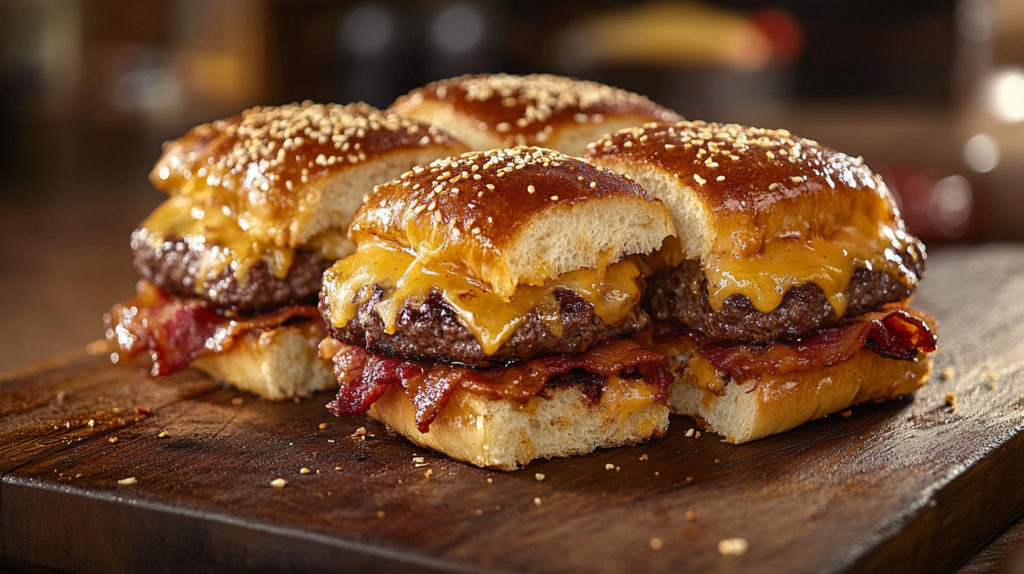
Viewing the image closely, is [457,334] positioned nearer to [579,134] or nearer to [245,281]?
[245,281]

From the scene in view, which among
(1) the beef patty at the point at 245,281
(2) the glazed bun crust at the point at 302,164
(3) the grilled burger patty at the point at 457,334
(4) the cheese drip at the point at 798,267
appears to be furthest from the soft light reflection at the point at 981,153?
(1) the beef patty at the point at 245,281

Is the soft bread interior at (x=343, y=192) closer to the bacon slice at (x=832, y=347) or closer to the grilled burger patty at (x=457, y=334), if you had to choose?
the grilled burger patty at (x=457, y=334)

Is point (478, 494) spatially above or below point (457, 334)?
below

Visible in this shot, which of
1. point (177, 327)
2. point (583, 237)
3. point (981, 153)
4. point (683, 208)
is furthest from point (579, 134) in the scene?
point (981, 153)

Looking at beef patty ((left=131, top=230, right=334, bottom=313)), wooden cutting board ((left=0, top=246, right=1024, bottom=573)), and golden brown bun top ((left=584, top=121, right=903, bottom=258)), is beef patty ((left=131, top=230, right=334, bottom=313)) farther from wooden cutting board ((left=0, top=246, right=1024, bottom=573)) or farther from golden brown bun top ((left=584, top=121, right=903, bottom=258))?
golden brown bun top ((left=584, top=121, right=903, bottom=258))

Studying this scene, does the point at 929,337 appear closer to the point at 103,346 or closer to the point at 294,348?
the point at 294,348

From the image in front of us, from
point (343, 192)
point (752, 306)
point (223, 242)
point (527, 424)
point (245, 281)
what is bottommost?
point (527, 424)
